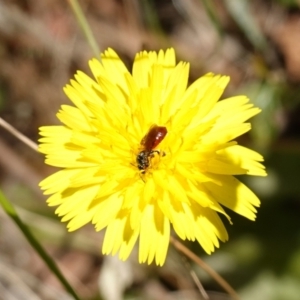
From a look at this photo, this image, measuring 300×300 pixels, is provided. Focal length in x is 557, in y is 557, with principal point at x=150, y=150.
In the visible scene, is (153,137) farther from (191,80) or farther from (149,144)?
(191,80)

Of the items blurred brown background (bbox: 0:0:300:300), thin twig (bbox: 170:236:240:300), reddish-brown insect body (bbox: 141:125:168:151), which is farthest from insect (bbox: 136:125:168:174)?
blurred brown background (bbox: 0:0:300:300)

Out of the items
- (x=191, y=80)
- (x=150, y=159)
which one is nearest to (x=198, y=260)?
(x=150, y=159)

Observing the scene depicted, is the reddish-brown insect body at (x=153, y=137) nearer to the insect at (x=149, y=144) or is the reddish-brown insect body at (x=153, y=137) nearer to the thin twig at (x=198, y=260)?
the insect at (x=149, y=144)

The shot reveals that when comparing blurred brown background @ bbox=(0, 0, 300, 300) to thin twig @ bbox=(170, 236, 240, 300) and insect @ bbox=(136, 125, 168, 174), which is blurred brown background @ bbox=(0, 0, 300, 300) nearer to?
thin twig @ bbox=(170, 236, 240, 300)

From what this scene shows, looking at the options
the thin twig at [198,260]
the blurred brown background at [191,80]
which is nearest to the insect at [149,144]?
the thin twig at [198,260]

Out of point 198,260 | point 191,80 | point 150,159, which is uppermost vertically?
point 191,80

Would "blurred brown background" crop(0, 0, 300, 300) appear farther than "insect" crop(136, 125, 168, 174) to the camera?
Yes
